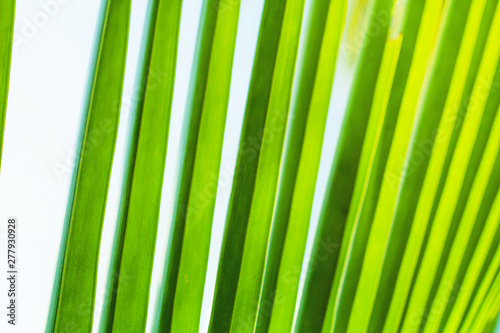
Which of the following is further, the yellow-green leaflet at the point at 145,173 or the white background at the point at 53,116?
the white background at the point at 53,116

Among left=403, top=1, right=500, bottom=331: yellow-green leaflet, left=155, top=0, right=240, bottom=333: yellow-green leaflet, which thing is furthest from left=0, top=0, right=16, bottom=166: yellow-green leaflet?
left=403, top=1, right=500, bottom=331: yellow-green leaflet

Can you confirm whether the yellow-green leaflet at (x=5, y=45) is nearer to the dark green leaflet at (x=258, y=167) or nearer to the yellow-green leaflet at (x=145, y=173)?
the yellow-green leaflet at (x=145, y=173)

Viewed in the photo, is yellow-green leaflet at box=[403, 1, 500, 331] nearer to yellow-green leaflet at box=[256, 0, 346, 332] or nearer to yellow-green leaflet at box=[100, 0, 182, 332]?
yellow-green leaflet at box=[256, 0, 346, 332]

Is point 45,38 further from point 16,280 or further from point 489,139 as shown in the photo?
point 489,139

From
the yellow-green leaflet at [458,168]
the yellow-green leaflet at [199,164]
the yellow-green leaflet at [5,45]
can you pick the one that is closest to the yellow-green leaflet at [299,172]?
the yellow-green leaflet at [199,164]

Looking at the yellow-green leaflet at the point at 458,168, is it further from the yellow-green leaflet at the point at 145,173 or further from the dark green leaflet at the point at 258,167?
the yellow-green leaflet at the point at 145,173

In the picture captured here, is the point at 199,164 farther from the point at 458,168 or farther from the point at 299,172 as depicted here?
the point at 458,168

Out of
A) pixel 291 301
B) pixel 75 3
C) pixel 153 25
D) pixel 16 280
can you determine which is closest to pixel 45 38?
pixel 75 3

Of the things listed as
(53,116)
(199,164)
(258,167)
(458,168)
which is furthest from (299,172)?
(53,116)
